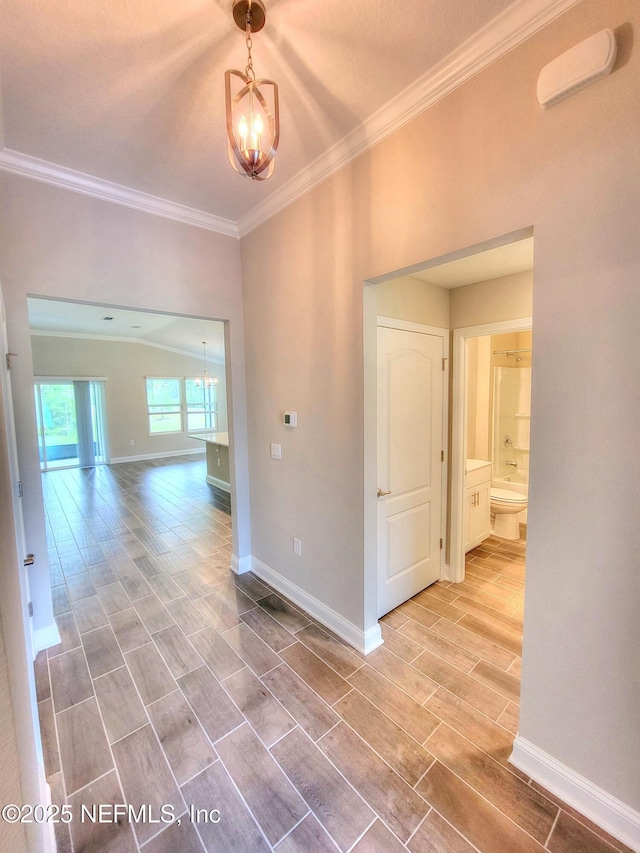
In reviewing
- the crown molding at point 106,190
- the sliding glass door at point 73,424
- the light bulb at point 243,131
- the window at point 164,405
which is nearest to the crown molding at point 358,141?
the crown molding at point 106,190

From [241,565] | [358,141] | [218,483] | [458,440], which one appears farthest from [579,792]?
[218,483]

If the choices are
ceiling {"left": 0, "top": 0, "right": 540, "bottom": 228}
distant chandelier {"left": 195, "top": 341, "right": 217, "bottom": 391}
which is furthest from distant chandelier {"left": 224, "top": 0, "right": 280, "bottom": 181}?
distant chandelier {"left": 195, "top": 341, "right": 217, "bottom": 391}

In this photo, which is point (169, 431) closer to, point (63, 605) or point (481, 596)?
point (63, 605)

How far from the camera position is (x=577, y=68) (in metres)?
1.11

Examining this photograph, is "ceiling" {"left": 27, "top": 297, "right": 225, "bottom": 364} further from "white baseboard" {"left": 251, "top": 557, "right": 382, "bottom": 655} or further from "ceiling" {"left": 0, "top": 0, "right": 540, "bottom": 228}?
"white baseboard" {"left": 251, "top": 557, "right": 382, "bottom": 655}

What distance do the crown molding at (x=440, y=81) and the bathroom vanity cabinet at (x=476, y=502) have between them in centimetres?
250

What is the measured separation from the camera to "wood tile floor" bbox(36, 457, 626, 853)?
1269 mm

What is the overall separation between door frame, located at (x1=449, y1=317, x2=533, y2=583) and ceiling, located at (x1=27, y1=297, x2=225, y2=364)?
3443mm

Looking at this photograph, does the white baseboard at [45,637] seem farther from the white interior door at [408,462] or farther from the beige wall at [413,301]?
the beige wall at [413,301]

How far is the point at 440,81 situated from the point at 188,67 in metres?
1.07

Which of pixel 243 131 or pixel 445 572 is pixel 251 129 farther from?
pixel 445 572

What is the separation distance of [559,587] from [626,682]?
1.06ft

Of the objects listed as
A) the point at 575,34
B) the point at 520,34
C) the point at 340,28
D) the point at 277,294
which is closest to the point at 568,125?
the point at 575,34

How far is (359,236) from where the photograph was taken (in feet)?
6.30
